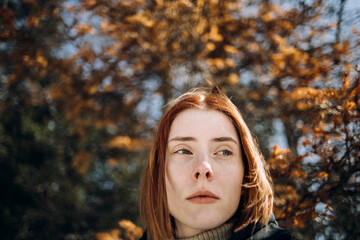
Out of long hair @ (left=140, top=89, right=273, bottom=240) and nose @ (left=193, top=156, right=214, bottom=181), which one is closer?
nose @ (left=193, top=156, right=214, bottom=181)

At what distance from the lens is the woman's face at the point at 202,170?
54.8 inches

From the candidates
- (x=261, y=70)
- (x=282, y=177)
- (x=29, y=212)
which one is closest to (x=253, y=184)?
(x=282, y=177)

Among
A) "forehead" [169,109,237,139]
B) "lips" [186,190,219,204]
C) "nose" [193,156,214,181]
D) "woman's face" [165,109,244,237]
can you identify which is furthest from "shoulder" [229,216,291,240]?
"forehead" [169,109,237,139]

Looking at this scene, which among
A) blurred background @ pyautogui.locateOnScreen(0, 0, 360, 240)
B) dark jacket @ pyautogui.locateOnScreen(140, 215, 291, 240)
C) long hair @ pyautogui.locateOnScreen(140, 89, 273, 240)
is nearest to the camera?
dark jacket @ pyautogui.locateOnScreen(140, 215, 291, 240)

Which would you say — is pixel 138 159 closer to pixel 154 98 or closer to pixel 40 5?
pixel 154 98

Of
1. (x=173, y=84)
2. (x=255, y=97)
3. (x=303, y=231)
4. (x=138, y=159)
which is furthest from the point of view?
(x=138, y=159)

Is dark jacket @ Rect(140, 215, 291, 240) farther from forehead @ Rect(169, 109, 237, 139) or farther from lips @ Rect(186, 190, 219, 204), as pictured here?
forehead @ Rect(169, 109, 237, 139)

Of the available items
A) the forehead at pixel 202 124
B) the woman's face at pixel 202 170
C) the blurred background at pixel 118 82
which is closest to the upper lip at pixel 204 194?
the woman's face at pixel 202 170

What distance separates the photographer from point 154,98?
3.24m

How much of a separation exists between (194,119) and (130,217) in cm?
236

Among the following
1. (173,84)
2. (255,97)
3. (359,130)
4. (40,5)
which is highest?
(40,5)

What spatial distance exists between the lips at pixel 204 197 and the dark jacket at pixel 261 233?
0.20m

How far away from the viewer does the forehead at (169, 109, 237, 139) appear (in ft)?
4.95

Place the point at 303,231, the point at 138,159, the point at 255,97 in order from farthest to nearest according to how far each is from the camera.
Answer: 1. the point at 138,159
2. the point at 255,97
3. the point at 303,231
